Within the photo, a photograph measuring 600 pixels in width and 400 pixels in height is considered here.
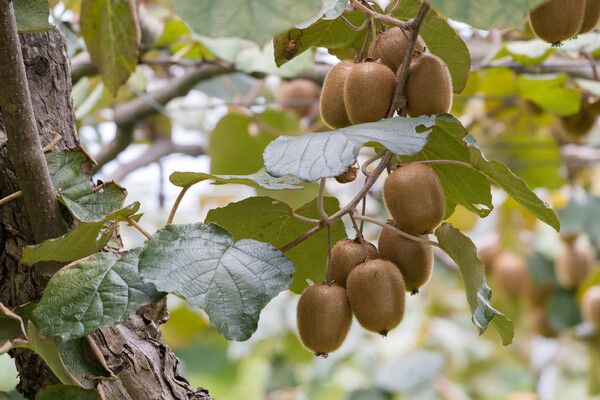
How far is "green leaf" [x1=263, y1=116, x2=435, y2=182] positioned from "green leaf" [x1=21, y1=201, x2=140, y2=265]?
13 centimetres

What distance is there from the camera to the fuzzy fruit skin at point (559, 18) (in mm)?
574

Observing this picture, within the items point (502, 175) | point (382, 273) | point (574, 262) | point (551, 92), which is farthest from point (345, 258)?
point (574, 262)

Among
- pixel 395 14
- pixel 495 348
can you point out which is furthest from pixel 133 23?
pixel 495 348

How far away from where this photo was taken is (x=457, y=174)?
2.11ft

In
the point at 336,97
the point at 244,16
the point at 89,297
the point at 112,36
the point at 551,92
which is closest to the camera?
the point at 244,16

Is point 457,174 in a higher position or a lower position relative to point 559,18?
lower

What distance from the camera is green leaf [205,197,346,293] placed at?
2.12 ft

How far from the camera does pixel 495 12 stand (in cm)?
42

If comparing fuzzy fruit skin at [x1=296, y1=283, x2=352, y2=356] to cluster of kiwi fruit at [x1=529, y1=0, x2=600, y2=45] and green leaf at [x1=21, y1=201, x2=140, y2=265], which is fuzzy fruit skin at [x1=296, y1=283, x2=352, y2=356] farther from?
cluster of kiwi fruit at [x1=529, y1=0, x2=600, y2=45]

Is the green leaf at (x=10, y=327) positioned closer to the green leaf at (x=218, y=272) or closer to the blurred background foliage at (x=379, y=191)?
the green leaf at (x=218, y=272)

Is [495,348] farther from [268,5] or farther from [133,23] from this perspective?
[268,5]

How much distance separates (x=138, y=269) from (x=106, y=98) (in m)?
1.12

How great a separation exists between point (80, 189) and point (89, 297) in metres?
0.14

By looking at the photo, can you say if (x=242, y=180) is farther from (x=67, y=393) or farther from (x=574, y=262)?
(x=574, y=262)
